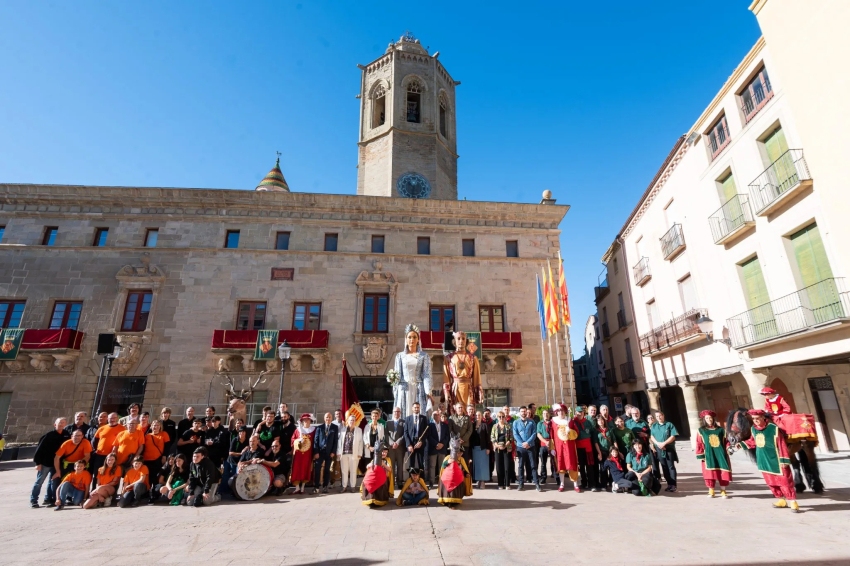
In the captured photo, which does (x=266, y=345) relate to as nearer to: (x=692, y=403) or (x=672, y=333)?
(x=672, y=333)

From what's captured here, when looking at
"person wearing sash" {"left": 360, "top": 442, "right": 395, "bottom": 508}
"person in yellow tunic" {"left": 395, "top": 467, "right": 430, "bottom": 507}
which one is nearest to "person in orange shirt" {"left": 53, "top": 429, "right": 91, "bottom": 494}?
"person wearing sash" {"left": 360, "top": 442, "right": 395, "bottom": 508}

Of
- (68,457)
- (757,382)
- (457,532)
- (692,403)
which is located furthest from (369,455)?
(692,403)

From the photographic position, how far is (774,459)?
6.79 m

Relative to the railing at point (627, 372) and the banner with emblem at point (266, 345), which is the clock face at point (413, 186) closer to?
the banner with emblem at point (266, 345)

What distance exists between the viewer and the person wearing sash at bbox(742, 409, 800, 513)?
654cm

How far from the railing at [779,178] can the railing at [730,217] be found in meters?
0.34

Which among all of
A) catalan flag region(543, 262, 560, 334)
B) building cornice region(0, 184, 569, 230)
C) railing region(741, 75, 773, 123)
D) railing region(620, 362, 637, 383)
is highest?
building cornice region(0, 184, 569, 230)

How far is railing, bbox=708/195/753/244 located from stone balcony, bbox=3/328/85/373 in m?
26.5

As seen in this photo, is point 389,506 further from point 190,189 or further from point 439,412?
point 190,189

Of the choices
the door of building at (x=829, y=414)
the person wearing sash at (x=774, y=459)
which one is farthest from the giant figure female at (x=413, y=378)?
the door of building at (x=829, y=414)

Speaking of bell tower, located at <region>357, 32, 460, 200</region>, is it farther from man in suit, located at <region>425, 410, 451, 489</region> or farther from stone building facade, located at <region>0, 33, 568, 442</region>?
man in suit, located at <region>425, 410, 451, 489</region>

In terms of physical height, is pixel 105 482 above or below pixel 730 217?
below

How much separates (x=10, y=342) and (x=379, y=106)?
24.5 meters

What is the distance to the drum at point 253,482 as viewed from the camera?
798 centimetres
